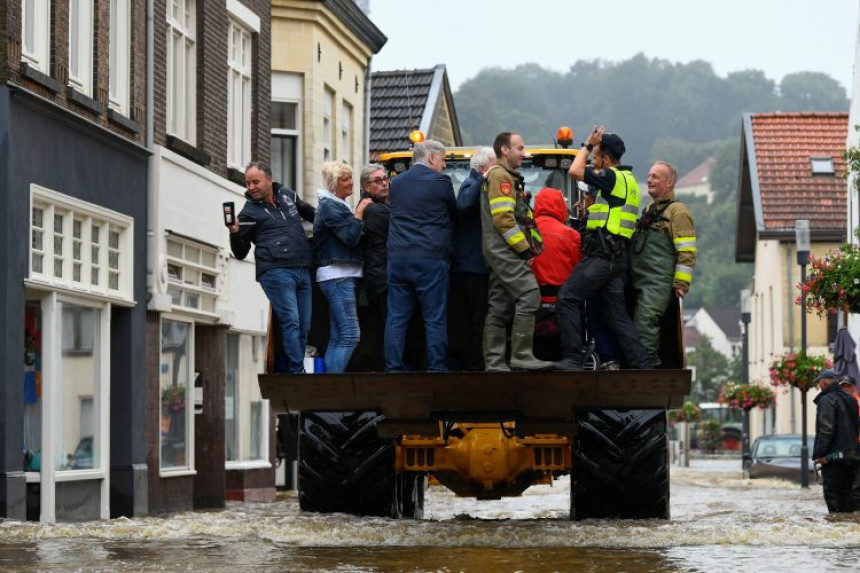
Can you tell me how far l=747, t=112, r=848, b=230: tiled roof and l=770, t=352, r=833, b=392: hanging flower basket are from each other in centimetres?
1450

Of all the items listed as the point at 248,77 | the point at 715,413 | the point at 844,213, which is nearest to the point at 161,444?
the point at 248,77

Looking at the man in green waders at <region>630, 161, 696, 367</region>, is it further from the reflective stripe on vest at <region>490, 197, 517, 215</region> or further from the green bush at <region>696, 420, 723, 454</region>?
the green bush at <region>696, 420, 723, 454</region>

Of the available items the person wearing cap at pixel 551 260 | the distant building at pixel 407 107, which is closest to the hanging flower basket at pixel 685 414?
the distant building at pixel 407 107

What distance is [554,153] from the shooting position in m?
17.4

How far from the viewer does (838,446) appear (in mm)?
20812

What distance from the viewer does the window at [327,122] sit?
3359cm

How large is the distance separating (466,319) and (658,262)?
1420 millimetres

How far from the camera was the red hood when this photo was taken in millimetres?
13945

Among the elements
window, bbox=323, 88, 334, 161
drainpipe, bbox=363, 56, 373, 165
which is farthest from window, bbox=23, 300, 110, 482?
drainpipe, bbox=363, 56, 373, 165

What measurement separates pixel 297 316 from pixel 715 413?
9494cm

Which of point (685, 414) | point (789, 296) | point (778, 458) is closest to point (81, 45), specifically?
point (778, 458)

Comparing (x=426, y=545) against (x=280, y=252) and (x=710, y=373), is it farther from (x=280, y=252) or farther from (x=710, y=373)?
(x=710, y=373)

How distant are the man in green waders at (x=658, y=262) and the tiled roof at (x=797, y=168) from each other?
39.1 meters

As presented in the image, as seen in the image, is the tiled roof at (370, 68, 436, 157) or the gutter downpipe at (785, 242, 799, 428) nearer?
the tiled roof at (370, 68, 436, 157)
